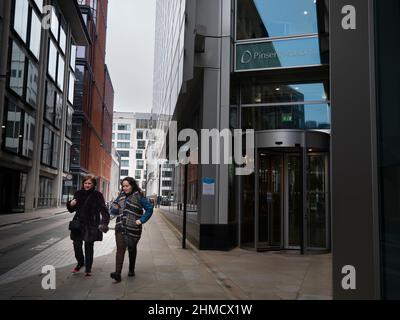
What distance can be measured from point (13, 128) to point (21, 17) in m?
7.26

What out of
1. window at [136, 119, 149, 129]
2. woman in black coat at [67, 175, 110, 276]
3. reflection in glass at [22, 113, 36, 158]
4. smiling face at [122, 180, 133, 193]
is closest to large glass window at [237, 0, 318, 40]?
smiling face at [122, 180, 133, 193]

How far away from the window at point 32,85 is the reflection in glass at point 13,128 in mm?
2287

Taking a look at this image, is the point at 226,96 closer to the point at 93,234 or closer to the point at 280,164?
the point at 280,164

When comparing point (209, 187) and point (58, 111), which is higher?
point (58, 111)

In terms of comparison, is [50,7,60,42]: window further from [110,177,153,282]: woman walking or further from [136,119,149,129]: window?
[136,119,149,129]: window

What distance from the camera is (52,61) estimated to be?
1569 inches

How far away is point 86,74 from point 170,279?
5413cm

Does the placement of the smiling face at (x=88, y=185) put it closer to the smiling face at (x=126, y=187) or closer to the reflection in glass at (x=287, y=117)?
the smiling face at (x=126, y=187)

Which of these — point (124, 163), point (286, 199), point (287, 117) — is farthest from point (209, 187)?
point (124, 163)

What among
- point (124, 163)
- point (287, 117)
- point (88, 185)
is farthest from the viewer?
point (124, 163)

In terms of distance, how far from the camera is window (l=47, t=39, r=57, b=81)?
127 feet

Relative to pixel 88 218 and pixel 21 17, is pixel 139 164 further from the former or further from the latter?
pixel 88 218

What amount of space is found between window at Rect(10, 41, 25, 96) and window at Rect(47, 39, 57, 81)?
8386 millimetres

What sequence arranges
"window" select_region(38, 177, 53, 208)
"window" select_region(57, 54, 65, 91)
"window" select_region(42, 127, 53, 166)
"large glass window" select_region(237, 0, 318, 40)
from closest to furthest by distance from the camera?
"large glass window" select_region(237, 0, 318, 40)
"window" select_region(42, 127, 53, 166)
"window" select_region(38, 177, 53, 208)
"window" select_region(57, 54, 65, 91)
